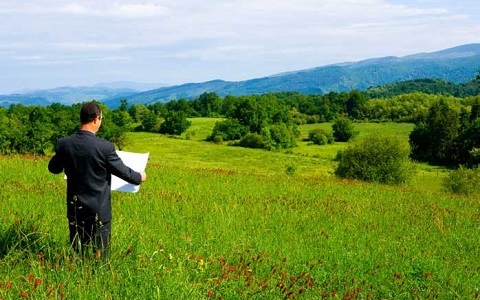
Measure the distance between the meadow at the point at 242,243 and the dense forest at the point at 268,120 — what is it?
4050cm

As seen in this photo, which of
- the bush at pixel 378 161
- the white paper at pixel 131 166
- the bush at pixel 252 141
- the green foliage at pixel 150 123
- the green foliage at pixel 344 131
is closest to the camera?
the white paper at pixel 131 166

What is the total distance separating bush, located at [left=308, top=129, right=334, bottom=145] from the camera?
384ft

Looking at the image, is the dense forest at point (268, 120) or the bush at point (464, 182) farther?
the dense forest at point (268, 120)

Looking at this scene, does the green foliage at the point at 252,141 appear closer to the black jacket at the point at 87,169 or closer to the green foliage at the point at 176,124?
the green foliage at the point at 176,124

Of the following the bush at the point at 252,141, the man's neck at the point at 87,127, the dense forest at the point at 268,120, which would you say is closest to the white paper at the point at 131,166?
the man's neck at the point at 87,127

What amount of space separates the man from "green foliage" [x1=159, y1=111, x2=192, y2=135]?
12228 centimetres

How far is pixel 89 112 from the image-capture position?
5.44 metres

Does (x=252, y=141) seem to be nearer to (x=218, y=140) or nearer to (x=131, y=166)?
(x=218, y=140)

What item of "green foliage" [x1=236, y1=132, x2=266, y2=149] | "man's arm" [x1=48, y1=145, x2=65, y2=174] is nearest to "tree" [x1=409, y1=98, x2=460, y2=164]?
"green foliage" [x1=236, y1=132, x2=266, y2=149]

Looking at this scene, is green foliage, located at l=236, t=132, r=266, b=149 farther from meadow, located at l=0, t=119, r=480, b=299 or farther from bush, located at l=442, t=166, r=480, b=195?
meadow, located at l=0, t=119, r=480, b=299

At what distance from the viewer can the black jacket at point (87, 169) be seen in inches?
217

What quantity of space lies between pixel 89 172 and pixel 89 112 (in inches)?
28.4

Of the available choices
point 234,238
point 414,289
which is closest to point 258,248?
point 234,238

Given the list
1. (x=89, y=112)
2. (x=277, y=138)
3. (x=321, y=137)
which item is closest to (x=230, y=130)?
(x=277, y=138)
